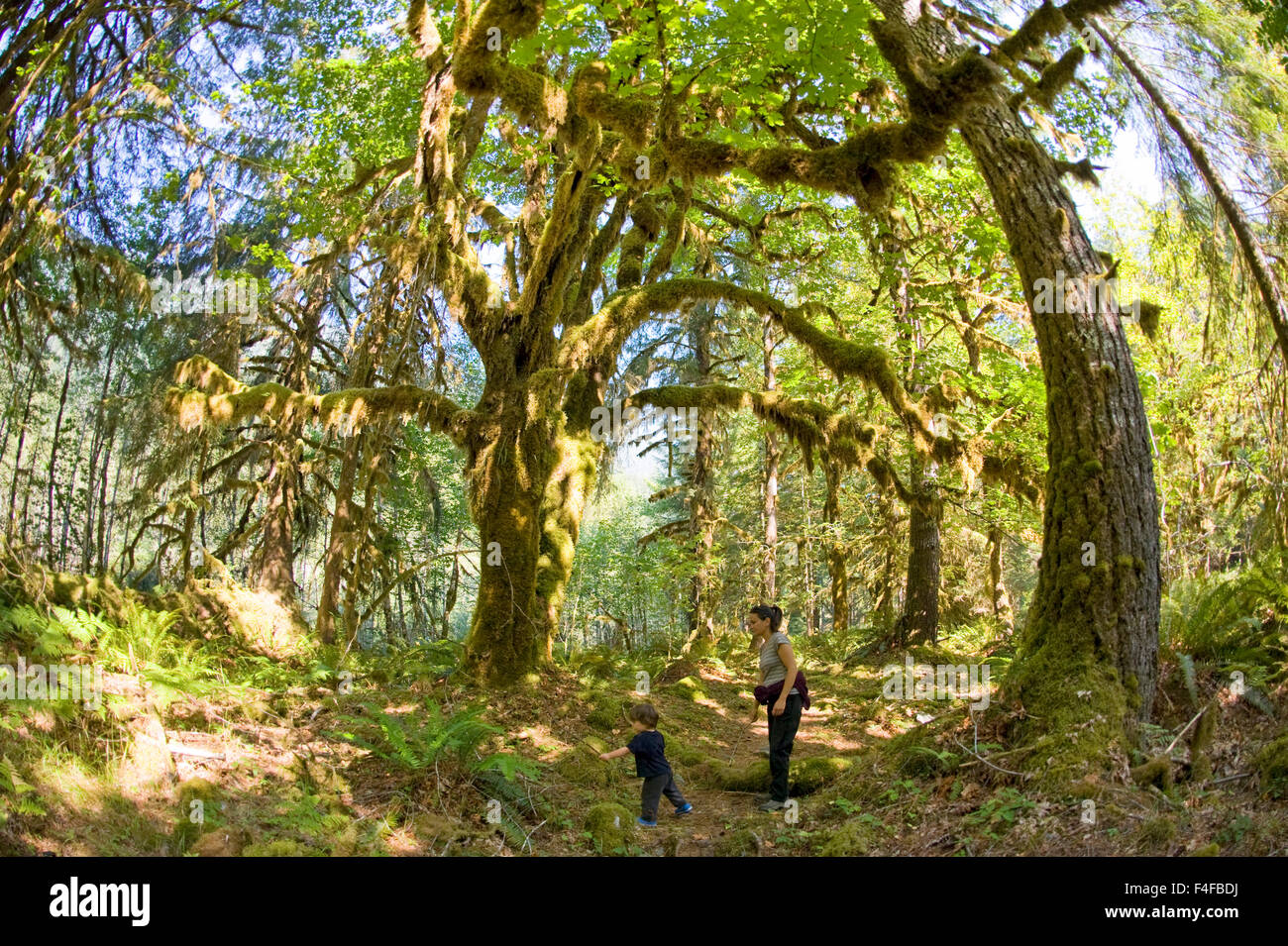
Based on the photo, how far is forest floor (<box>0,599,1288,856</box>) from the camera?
436 cm

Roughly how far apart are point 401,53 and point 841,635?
1232 centimetres

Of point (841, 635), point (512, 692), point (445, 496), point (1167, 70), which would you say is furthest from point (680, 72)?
point (445, 496)

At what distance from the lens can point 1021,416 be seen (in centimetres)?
1042

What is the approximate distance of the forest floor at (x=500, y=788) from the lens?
436cm

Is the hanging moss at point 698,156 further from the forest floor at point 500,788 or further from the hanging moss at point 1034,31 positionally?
the forest floor at point 500,788

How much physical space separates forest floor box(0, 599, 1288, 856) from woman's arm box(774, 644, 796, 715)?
76 centimetres

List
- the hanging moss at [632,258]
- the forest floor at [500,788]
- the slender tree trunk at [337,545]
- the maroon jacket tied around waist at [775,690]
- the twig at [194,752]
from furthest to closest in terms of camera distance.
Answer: the slender tree trunk at [337,545] < the hanging moss at [632,258] < the maroon jacket tied around waist at [775,690] < the twig at [194,752] < the forest floor at [500,788]

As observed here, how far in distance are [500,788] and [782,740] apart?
7.09 ft

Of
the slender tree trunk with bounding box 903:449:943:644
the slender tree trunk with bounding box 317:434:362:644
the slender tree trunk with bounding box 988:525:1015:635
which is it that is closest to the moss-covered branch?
the slender tree trunk with bounding box 317:434:362:644

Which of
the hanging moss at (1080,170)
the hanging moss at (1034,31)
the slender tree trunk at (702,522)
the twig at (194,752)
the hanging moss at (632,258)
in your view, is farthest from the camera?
the slender tree trunk at (702,522)

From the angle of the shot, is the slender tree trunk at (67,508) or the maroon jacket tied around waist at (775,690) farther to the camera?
the slender tree trunk at (67,508)

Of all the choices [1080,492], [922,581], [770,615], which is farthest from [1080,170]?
[922,581]

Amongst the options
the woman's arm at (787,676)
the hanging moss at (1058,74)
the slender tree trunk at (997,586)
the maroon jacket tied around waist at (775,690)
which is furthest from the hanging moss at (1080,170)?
the slender tree trunk at (997,586)

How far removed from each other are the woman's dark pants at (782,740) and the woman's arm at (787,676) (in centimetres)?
8
